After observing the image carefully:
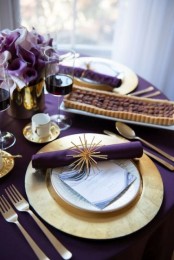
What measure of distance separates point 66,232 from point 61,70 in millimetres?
568

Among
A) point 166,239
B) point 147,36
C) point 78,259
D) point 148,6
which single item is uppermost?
point 148,6

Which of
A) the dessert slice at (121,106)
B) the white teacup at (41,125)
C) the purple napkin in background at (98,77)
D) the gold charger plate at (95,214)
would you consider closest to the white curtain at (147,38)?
the purple napkin in background at (98,77)

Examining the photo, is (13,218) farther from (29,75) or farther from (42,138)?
(29,75)

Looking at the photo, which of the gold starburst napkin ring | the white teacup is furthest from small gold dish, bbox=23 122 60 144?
the gold starburst napkin ring

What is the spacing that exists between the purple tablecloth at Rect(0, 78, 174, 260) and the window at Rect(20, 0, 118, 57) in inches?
31.8

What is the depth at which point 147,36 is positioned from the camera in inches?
68.5

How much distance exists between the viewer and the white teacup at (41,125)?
34.2 inches

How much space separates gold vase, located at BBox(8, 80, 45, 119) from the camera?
933mm

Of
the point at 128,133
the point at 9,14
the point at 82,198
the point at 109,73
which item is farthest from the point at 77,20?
the point at 82,198

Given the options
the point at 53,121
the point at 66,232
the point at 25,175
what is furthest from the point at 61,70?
the point at 66,232

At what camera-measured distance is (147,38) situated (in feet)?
5.73

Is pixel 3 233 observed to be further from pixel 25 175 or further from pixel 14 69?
pixel 14 69

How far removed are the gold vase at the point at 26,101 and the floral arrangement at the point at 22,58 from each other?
4 centimetres

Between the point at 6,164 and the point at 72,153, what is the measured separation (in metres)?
0.18
